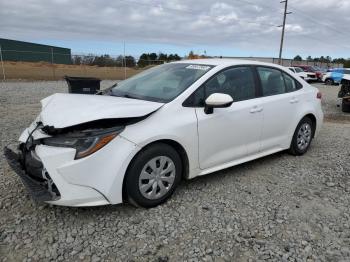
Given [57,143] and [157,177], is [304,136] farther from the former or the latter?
[57,143]

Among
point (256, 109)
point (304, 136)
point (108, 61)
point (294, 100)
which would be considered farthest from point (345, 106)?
point (108, 61)

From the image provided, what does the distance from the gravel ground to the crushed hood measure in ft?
3.10

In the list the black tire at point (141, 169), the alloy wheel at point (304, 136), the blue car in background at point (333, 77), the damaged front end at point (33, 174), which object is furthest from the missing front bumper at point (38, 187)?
the blue car in background at point (333, 77)

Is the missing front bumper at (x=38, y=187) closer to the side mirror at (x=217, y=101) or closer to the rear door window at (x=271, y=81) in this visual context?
the side mirror at (x=217, y=101)

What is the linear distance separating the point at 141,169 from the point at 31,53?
4189 centimetres

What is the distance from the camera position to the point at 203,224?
3.49 m

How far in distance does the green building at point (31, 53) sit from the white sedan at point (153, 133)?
33.2 metres

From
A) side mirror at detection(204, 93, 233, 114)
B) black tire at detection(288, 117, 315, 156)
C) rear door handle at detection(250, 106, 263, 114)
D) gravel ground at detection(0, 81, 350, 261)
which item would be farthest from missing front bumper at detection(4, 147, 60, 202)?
black tire at detection(288, 117, 315, 156)

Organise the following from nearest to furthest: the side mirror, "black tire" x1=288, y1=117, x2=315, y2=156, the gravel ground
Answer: the gravel ground → the side mirror → "black tire" x1=288, y1=117, x2=315, y2=156

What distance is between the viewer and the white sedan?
3.25 metres

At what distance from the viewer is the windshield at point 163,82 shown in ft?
13.5

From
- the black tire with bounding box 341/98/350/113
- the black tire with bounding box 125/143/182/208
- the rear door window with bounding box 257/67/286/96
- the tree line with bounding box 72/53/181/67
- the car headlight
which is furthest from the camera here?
the tree line with bounding box 72/53/181/67

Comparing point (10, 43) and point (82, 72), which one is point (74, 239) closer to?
point (82, 72)

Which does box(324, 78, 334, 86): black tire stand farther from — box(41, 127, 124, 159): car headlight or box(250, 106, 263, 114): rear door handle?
box(41, 127, 124, 159): car headlight
